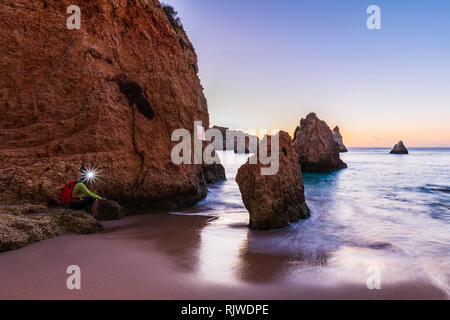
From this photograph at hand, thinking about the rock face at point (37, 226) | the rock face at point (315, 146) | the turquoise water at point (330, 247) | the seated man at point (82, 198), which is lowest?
the turquoise water at point (330, 247)

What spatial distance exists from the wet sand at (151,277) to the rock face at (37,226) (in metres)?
0.19

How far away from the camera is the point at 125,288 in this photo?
112 inches

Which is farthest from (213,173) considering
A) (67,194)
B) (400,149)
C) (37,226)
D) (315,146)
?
(400,149)

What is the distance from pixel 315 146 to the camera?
78.2ft

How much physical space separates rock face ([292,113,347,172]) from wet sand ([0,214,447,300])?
69.3 feet

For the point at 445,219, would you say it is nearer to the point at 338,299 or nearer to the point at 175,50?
the point at 338,299

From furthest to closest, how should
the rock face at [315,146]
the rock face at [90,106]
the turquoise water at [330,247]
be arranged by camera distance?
1. the rock face at [315,146]
2. the rock face at [90,106]
3. the turquoise water at [330,247]

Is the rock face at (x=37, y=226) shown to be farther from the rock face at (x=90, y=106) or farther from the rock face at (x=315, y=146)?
the rock face at (x=315, y=146)

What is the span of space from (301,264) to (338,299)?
1079 mm

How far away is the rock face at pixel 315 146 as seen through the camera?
941 inches

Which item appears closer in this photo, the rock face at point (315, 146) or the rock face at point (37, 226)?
the rock face at point (37, 226)

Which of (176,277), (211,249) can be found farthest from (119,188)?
(176,277)

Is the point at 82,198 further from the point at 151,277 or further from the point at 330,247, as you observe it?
the point at 330,247

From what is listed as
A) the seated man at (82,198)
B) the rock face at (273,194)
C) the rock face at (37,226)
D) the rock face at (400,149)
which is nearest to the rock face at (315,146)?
the rock face at (273,194)
